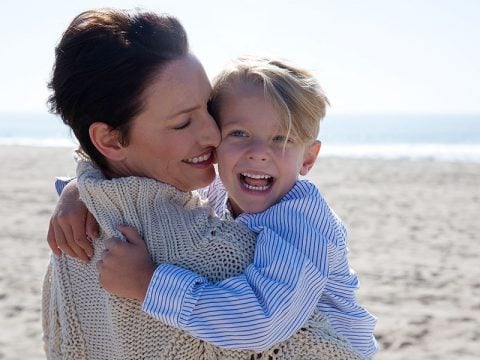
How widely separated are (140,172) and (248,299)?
1.81 feet

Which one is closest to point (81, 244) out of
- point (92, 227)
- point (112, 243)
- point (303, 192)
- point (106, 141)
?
point (92, 227)

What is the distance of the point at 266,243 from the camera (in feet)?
6.49

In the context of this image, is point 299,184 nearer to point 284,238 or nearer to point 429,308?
point 284,238

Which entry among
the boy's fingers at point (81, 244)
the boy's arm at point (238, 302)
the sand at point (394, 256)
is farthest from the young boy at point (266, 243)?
the sand at point (394, 256)

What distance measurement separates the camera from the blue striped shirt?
73.9 inches

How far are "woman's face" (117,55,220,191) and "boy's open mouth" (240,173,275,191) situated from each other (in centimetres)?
18

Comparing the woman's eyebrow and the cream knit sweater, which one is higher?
the woman's eyebrow

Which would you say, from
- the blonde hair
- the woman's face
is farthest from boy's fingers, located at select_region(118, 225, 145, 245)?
the blonde hair

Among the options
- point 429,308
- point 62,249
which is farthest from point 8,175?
point 62,249

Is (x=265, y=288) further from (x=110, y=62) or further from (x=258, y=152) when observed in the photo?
(x=110, y=62)

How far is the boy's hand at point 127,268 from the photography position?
1935mm

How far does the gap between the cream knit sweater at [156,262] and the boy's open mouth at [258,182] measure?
275 mm

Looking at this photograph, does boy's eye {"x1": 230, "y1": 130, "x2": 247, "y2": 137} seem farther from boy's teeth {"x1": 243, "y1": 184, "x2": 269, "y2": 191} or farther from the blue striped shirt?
the blue striped shirt

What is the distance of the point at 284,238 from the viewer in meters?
2.05
